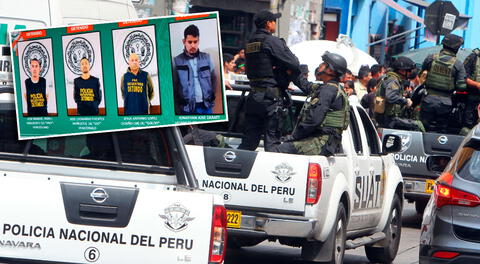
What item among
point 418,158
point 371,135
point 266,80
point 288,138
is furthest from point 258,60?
point 418,158

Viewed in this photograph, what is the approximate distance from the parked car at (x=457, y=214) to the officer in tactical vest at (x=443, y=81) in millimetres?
7084

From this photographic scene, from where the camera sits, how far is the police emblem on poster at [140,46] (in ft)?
23.0

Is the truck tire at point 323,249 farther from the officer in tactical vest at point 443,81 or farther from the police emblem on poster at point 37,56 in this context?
the officer in tactical vest at point 443,81

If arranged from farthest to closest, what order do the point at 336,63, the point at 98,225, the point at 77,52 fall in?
1. the point at 336,63
2. the point at 77,52
3. the point at 98,225

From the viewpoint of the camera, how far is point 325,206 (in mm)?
10289

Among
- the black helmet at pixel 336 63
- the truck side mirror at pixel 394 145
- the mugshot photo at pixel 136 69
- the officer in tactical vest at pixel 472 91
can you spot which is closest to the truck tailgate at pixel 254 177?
the black helmet at pixel 336 63

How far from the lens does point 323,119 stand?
10.9 m

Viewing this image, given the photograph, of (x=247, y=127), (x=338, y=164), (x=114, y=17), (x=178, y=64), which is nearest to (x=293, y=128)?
(x=247, y=127)

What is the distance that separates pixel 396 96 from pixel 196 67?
9514mm

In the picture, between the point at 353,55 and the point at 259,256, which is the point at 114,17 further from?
the point at 353,55

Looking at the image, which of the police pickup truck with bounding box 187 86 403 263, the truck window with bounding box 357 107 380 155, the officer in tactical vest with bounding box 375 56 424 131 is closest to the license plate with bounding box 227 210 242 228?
the police pickup truck with bounding box 187 86 403 263

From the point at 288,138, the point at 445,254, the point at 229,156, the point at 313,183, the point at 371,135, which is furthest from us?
the point at 371,135

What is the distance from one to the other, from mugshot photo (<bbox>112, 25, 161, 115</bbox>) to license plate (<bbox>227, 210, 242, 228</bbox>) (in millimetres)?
3212

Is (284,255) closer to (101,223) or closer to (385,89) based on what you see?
(385,89)
